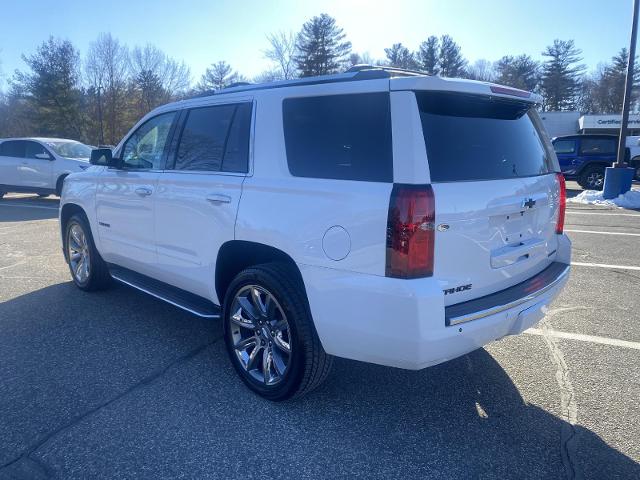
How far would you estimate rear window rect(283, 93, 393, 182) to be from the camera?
2633mm

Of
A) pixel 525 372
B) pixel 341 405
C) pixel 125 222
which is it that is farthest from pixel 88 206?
pixel 525 372

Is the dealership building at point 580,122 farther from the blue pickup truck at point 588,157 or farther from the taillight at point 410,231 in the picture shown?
the taillight at point 410,231

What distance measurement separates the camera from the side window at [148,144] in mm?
4219

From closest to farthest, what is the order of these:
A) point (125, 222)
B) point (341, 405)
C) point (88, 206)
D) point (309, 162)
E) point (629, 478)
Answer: point (629, 478) < point (309, 162) < point (341, 405) < point (125, 222) < point (88, 206)

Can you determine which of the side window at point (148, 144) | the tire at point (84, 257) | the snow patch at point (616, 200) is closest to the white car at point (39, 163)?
the tire at point (84, 257)

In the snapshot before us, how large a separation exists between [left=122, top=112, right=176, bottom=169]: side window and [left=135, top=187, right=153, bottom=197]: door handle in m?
0.21

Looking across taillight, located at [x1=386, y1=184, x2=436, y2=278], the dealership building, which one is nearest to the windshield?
taillight, located at [x1=386, y1=184, x2=436, y2=278]

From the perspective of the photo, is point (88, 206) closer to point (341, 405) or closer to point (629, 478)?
point (341, 405)

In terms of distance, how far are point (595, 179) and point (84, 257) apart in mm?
17640

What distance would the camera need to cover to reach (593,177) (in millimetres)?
17750

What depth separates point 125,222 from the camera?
14.8 feet

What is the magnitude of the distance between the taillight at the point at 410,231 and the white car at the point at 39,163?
12.9 metres

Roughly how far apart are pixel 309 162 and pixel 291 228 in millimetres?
418

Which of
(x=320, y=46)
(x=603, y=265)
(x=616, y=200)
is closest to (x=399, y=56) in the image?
(x=320, y=46)
